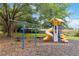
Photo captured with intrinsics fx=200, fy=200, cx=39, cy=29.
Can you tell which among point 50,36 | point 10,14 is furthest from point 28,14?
point 50,36

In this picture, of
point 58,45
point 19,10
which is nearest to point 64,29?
point 58,45

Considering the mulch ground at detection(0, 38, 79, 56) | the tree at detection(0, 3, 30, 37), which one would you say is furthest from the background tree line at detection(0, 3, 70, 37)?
the mulch ground at detection(0, 38, 79, 56)

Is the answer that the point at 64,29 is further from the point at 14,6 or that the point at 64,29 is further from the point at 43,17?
the point at 14,6

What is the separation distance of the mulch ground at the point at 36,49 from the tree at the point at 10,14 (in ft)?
0.58

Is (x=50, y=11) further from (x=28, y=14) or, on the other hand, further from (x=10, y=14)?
(x=10, y=14)

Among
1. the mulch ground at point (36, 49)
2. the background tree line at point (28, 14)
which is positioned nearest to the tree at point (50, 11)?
the background tree line at point (28, 14)

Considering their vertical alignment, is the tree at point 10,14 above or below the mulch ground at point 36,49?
above

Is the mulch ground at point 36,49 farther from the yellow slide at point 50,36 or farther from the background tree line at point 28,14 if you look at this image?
the background tree line at point 28,14

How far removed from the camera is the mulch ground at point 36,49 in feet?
10.3

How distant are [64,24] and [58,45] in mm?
350

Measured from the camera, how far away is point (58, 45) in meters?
3.21

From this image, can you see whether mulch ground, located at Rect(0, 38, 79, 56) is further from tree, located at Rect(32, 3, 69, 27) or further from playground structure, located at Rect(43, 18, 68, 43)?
tree, located at Rect(32, 3, 69, 27)

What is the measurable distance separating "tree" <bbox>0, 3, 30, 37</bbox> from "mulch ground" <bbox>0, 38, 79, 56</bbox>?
177 millimetres

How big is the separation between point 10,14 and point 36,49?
71 centimetres
